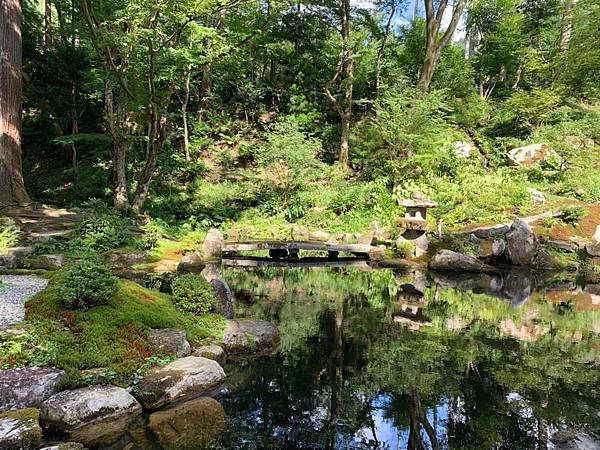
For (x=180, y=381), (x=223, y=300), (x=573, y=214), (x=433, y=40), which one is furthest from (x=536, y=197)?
(x=180, y=381)

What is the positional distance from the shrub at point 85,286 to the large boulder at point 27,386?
105 cm

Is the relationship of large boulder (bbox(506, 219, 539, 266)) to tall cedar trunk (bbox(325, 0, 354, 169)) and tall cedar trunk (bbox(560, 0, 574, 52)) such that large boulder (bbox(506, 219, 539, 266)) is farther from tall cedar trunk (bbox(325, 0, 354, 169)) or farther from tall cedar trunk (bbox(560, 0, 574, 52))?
tall cedar trunk (bbox(560, 0, 574, 52))

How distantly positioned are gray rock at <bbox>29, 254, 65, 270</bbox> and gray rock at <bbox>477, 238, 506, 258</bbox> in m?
9.86

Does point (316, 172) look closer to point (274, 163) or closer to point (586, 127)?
point (274, 163)

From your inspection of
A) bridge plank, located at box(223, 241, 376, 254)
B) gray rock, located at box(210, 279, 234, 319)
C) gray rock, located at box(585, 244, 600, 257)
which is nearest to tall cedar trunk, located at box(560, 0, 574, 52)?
gray rock, located at box(585, 244, 600, 257)

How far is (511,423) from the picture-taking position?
395cm

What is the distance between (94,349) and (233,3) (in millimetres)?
9608

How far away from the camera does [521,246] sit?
11.4m

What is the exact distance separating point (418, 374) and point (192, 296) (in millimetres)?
3024

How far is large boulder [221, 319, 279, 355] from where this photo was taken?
5.48m

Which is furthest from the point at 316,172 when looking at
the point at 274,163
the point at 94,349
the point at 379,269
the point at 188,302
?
the point at 94,349

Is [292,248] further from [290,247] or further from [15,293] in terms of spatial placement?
[15,293]

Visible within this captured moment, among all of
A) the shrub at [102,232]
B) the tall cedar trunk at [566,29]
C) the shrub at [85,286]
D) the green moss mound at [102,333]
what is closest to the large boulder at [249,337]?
the green moss mound at [102,333]

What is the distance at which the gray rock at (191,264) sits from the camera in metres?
9.85
